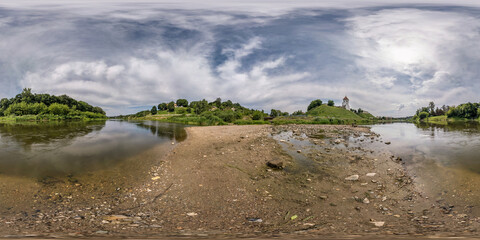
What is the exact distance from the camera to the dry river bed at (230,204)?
282 cm

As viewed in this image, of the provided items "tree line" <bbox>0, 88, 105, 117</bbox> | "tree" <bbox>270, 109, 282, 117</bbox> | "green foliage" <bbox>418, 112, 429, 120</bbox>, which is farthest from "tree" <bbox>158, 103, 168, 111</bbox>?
"green foliage" <bbox>418, 112, 429, 120</bbox>

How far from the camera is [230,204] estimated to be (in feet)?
12.6

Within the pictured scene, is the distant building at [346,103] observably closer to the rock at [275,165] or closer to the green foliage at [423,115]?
the green foliage at [423,115]

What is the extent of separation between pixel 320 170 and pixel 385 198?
218 centimetres

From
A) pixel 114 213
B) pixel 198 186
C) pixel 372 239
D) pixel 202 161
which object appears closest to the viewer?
pixel 372 239

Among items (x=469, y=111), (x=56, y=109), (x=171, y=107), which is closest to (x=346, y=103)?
(x=469, y=111)

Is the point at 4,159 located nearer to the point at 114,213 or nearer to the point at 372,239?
the point at 114,213

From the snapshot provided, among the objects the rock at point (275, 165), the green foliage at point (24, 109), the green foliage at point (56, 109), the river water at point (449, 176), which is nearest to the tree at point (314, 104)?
the river water at point (449, 176)

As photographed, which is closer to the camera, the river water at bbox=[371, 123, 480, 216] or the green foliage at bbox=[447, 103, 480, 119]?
the river water at bbox=[371, 123, 480, 216]

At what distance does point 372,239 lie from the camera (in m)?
2.09

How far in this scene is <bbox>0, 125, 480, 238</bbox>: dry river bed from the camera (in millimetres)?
2824

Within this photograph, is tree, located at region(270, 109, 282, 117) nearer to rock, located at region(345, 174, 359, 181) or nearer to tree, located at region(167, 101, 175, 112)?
tree, located at region(167, 101, 175, 112)

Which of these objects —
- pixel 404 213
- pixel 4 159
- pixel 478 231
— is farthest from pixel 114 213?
pixel 4 159

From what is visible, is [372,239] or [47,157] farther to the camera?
[47,157]
